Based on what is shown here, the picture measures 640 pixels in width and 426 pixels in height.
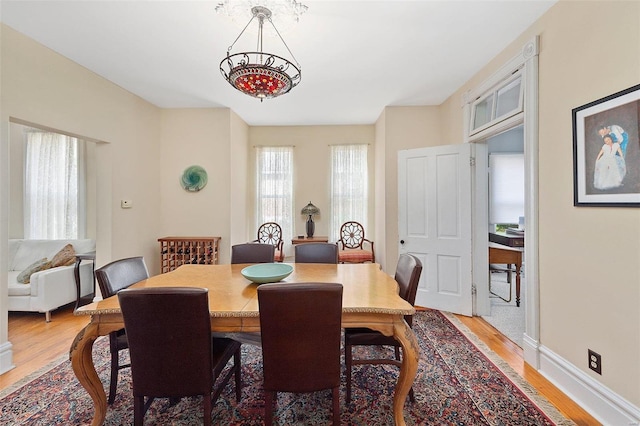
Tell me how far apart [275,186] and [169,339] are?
391cm

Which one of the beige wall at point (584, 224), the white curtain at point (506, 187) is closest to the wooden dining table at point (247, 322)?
the beige wall at point (584, 224)

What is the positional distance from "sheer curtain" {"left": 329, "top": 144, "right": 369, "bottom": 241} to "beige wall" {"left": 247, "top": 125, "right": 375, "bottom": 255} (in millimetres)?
123

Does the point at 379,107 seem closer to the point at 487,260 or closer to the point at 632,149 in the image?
the point at 487,260

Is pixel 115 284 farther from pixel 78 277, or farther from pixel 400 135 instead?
pixel 400 135

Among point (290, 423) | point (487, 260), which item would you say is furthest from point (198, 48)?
point (487, 260)

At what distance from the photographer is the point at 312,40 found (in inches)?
94.5

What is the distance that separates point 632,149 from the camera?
Answer: 148cm

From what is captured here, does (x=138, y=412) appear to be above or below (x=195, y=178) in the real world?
below

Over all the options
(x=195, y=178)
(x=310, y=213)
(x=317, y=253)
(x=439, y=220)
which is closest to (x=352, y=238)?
(x=310, y=213)

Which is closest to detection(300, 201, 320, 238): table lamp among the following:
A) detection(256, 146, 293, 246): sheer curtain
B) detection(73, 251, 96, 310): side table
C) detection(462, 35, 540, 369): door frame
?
detection(256, 146, 293, 246): sheer curtain

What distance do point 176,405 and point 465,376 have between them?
2087mm

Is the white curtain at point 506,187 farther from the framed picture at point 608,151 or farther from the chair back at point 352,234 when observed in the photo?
the framed picture at point 608,151

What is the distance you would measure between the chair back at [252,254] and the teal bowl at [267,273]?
1.69ft

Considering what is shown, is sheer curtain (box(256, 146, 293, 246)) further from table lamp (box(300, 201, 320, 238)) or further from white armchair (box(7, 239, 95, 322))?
white armchair (box(7, 239, 95, 322))
